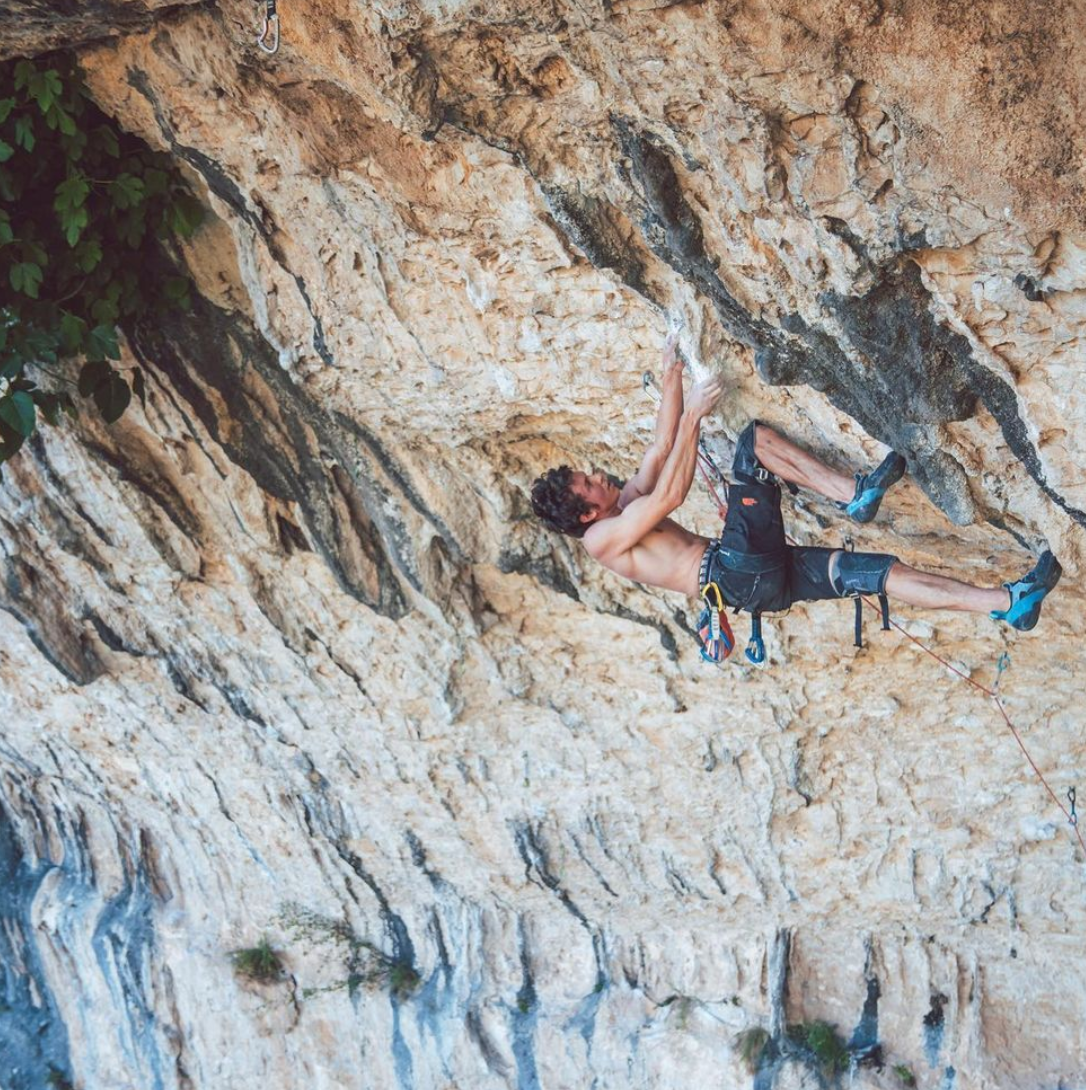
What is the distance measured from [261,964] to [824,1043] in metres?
3.85

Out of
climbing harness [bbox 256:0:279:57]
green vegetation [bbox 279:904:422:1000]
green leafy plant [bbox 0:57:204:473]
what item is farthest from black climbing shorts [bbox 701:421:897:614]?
green vegetation [bbox 279:904:422:1000]

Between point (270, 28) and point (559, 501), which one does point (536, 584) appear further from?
point (270, 28)

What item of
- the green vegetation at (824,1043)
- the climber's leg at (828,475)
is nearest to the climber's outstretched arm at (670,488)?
the climber's leg at (828,475)

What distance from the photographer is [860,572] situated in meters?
3.99

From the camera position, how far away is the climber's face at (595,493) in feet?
13.2

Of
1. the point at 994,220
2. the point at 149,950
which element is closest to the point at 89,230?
the point at 994,220

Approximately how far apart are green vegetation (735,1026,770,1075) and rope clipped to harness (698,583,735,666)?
3.70m

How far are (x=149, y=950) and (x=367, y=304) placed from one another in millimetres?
6097

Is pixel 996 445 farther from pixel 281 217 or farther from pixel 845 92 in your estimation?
pixel 281 217

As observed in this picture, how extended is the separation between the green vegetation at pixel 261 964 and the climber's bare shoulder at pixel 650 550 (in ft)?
17.8

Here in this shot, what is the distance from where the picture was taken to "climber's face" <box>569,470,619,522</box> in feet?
13.2

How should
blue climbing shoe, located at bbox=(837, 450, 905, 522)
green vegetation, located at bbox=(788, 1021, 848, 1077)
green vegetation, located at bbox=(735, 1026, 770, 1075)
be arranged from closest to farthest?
1. blue climbing shoe, located at bbox=(837, 450, 905, 522)
2. green vegetation, located at bbox=(788, 1021, 848, 1077)
3. green vegetation, located at bbox=(735, 1026, 770, 1075)

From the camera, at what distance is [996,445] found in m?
3.64

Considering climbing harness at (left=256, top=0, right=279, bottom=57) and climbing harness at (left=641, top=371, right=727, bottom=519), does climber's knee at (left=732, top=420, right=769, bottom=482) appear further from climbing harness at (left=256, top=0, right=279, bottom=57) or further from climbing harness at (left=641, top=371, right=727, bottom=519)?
climbing harness at (left=256, top=0, right=279, bottom=57)
